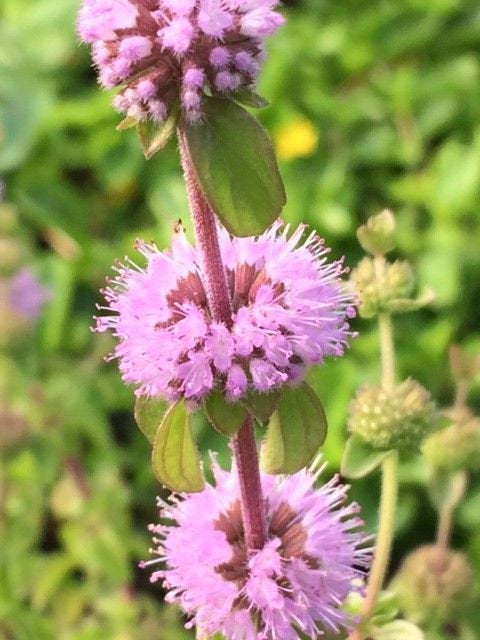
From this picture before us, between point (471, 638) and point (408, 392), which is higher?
point (408, 392)

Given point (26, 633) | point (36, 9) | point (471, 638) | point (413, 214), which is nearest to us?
point (471, 638)

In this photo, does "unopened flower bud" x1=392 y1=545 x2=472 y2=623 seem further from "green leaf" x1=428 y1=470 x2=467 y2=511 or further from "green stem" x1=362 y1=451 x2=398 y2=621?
"green stem" x1=362 y1=451 x2=398 y2=621

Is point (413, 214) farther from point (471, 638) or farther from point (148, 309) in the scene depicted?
point (148, 309)

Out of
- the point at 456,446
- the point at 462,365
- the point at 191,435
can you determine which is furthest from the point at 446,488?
the point at 191,435

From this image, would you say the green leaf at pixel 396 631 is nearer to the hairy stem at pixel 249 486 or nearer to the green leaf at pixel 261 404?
the hairy stem at pixel 249 486

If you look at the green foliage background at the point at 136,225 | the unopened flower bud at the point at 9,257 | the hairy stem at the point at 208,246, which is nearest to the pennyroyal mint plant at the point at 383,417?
the hairy stem at the point at 208,246

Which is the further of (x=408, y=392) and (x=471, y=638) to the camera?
(x=471, y=638)

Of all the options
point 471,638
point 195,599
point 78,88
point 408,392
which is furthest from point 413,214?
point 195,599
